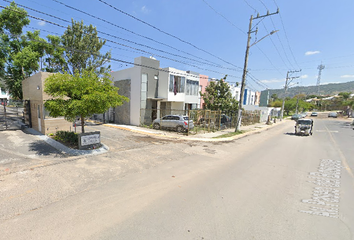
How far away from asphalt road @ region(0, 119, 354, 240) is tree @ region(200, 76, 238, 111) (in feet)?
43.4

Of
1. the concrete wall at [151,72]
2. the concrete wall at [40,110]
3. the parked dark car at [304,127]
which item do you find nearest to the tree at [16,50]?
the concrete wall at [40,110]

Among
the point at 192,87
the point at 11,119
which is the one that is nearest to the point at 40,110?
the point at 11,119

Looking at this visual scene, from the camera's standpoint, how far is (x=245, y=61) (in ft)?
53.9

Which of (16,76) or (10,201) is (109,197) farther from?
(16,76)

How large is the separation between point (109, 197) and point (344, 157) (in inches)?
454

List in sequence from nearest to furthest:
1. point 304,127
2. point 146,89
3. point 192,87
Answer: point 304,127, point 146,89, point 192,87

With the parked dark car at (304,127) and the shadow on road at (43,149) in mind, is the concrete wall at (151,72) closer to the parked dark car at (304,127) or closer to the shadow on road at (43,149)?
the shadow on road at (43,149)

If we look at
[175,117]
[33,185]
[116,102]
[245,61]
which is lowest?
[33,185]

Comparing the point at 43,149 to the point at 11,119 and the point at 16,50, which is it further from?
the point at 16,50

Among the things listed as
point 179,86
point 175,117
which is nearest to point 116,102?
point 175,117

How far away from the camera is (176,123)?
15.3m

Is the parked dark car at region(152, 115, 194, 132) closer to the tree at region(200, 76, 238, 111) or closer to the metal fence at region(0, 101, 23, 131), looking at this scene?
the tree at region(200, 76, 238, 111)

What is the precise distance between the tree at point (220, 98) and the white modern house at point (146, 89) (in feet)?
10.4

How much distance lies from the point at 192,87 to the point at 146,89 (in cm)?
797
